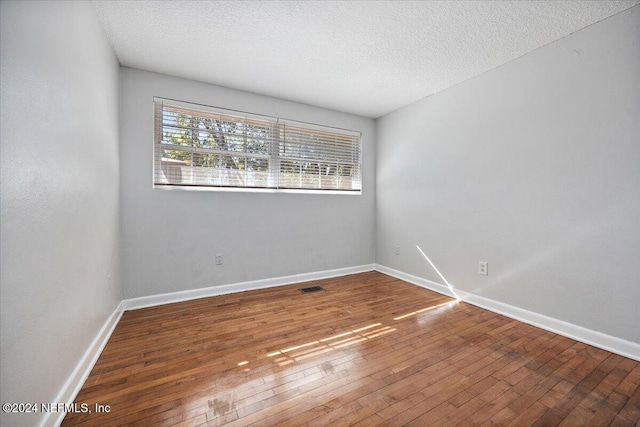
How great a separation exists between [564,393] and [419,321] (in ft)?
3.37

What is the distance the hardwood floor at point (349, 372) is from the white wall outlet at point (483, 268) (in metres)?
0.41

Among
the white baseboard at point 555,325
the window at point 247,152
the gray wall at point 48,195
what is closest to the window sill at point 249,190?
the window at point 247,152

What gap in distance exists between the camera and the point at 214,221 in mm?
3000

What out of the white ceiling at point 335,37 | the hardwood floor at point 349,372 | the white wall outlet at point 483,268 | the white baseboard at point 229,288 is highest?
the white ceiling at point 335,37

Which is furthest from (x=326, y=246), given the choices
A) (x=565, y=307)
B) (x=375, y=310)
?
(x=565, y=307)

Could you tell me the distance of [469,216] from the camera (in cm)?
283

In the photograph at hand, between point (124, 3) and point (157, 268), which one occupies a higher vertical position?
point (124, 3)

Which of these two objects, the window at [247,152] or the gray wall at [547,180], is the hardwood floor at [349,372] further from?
the window at [247,152]

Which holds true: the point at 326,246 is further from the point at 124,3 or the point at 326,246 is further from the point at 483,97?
the point at 124,3

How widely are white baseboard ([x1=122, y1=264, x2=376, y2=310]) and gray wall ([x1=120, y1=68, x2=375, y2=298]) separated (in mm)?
56

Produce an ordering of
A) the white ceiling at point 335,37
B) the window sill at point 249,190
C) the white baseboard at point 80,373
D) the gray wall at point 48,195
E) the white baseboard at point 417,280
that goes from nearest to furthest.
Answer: the gray wall at point 48,195
the white baseboard at point 80,373
the white ceiling at point 335,37
the window sill at point 249,190
the white baseboard at point 417,280

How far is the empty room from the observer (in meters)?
1.28

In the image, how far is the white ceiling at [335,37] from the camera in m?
1.80

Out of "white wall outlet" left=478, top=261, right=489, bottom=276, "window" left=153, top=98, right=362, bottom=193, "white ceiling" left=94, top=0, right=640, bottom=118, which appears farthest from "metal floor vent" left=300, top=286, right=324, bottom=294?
"white ceiling" left=94, top=0, right=640, bottom=118
